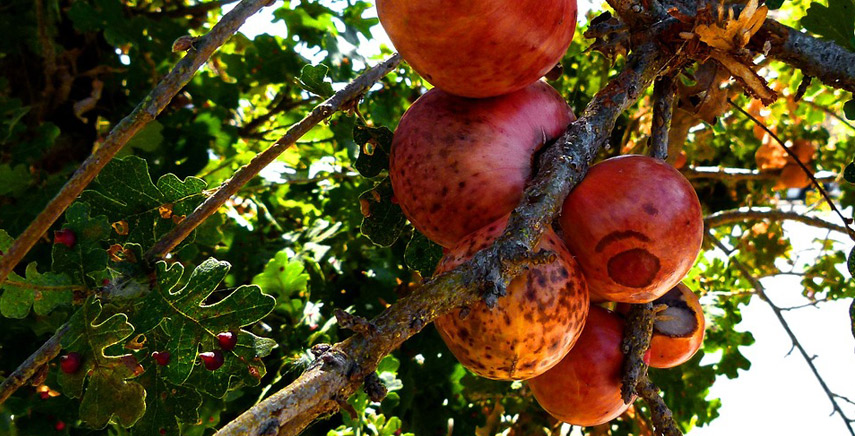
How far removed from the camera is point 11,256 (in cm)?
82

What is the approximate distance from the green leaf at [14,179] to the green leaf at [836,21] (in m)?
1.70

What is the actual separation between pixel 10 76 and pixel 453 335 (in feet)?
6.51

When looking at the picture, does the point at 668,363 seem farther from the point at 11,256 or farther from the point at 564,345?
the point at 11,256

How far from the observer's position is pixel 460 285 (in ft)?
2.38

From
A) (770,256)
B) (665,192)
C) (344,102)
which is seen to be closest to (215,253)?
(344,102)

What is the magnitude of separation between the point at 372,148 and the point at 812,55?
2.23 feet

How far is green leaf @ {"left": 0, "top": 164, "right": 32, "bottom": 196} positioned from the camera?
71.9 inches

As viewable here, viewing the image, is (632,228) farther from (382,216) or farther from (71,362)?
(71,362)

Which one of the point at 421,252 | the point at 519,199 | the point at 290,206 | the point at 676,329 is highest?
the point at 519,199

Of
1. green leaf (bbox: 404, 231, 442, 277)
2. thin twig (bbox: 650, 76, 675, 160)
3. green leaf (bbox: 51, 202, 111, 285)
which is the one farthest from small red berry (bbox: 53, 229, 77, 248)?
thin twig (bbox: 650, 76, 675, 160)

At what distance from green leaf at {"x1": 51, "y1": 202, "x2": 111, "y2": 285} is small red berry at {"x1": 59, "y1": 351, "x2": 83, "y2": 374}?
0.29 ft

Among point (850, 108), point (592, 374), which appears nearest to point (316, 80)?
point (592, 374)

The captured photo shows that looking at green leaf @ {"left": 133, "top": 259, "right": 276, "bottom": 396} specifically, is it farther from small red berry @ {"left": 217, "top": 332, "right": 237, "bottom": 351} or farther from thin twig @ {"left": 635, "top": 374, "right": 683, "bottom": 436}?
thin twig @ {"left": 635, "top": 374, "right": 683, "bottom": 436}

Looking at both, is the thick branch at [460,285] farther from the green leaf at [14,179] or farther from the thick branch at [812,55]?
the green leaf at [14,179]
